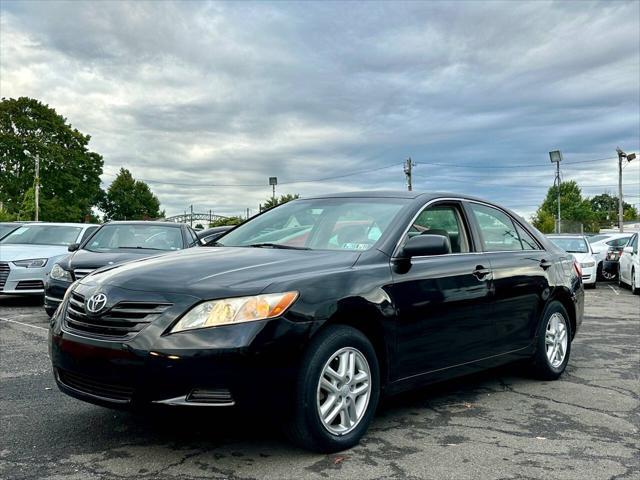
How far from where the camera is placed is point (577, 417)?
4.71m

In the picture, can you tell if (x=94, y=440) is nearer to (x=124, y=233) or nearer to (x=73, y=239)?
(x=124, y=233)

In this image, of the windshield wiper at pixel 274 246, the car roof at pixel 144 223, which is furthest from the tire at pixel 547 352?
the car roof at pixel 144 223

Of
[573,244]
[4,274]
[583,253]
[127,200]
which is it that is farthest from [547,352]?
[127,200]

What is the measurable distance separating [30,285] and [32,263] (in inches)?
14.7

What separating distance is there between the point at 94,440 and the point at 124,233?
671 centimetres

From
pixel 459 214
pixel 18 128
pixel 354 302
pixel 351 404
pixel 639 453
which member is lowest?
pixel 639 453

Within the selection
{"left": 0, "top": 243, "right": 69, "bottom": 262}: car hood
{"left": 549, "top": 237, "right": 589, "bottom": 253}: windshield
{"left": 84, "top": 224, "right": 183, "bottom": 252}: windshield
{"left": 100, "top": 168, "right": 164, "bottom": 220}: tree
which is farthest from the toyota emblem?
{"left": 100, "top": 168, "right": 164, "bottom": 220}: tree

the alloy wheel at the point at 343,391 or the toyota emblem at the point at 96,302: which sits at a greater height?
the toyota emblem at the point at 96,302

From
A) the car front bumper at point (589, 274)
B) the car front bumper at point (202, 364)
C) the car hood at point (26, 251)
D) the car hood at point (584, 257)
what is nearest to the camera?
the car front bumper at point (202, 364)

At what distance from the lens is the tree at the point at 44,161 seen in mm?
53906

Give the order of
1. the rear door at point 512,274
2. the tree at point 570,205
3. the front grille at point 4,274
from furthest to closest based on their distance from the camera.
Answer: the tree at point 570,205 < the front grille at point 4,274 < the rear door at point 512,274

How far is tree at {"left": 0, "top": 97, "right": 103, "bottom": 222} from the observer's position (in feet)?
177

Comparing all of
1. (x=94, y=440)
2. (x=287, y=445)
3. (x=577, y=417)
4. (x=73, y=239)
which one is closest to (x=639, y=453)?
(x=577, y=417)

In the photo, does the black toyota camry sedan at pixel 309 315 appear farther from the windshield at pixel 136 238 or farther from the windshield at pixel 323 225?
the windshield at pixel 136 238
